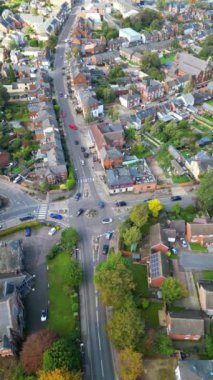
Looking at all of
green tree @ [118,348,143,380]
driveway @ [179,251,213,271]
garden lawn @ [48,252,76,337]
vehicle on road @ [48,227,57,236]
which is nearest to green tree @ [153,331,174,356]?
green tree @ [118,348,143,380]

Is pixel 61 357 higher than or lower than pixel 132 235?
lower

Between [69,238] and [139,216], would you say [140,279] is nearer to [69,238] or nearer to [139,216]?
[139,216]

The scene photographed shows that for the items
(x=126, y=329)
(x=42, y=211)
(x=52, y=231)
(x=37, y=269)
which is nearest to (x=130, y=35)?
(x=42, y=211)

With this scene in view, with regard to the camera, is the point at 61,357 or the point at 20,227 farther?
the point at 20,227

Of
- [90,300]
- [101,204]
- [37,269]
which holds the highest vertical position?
[101,204]

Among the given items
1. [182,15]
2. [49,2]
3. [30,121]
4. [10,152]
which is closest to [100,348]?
[10,152]

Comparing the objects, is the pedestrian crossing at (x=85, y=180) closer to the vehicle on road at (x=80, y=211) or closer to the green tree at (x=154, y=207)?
the vehicle on road at (x=80, y=211)

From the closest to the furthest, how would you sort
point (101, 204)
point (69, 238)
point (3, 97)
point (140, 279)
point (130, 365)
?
1. point (130, 365)
2. point (140, 279)
3. point (69, 238)
4. point (101, 204)
5. point (3, 97)

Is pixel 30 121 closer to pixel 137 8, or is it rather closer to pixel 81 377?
pixel 81 377
